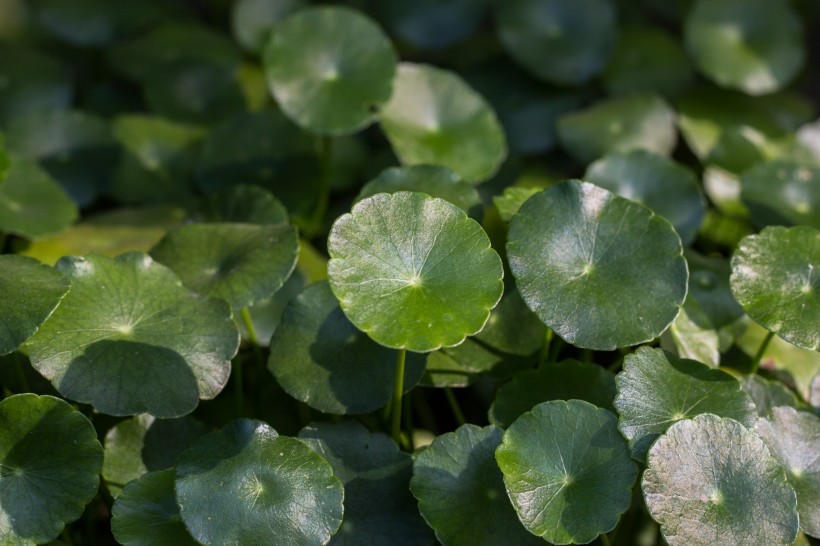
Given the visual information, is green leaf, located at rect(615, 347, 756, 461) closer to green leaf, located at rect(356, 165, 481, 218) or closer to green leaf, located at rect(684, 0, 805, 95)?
Answer: green leaf, located at rect(356, 165, 481, 218)

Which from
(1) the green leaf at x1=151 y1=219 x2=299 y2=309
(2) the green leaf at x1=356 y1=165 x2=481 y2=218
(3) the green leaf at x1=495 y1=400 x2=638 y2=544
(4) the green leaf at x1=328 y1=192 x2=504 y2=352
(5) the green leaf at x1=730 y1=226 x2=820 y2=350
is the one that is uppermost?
(4) the green leaf at x1=328 y1=192 x2=504 y2=352

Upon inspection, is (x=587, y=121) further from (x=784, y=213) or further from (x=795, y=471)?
(x=795, y=471)

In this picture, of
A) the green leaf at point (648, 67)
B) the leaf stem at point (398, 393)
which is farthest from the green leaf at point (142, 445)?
the green leaf at point (648, 67)

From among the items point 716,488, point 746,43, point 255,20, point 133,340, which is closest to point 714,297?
point 716,488

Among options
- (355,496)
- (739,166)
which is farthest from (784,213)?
(355,496)

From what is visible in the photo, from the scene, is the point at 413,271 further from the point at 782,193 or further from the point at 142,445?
the point at 782,193

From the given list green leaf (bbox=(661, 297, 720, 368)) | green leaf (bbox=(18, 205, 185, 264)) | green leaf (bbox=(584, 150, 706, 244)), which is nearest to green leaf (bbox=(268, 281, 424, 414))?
green leaf (bbox=(661, 297, 720, 368))

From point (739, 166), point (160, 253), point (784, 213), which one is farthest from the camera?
point (739, 166)
